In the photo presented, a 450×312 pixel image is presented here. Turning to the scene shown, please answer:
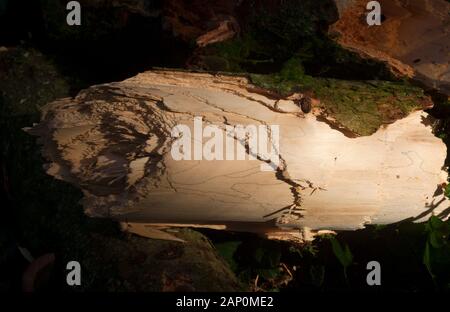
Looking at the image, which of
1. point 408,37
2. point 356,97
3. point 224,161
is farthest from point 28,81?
point 408,37

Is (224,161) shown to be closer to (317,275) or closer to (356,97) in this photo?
(356,97)

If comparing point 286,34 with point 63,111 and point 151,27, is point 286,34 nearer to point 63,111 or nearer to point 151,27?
point 151,27

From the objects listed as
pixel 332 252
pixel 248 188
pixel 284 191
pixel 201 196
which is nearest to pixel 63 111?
pixel 201 196

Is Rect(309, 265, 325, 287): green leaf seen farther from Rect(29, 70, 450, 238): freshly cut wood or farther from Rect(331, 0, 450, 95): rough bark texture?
Rect(331, 0, 450, 95): rough bark texture

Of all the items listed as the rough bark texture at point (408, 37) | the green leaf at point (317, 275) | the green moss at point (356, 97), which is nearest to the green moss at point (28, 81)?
the green moss at point (356, 97)

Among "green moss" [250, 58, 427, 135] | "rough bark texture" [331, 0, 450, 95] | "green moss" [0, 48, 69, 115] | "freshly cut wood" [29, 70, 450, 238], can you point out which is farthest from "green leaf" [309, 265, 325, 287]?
"green moss" [0, 48, 69, 115]

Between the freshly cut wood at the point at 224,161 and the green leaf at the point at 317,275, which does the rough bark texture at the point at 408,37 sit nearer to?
the freshly cut wood at the point at 224,161

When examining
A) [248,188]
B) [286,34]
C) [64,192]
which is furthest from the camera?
[64,192]
